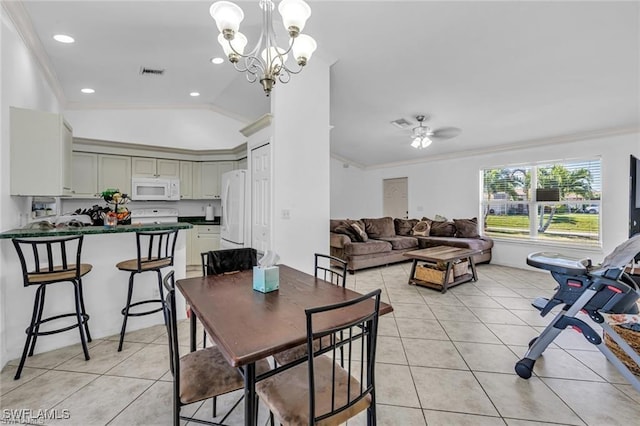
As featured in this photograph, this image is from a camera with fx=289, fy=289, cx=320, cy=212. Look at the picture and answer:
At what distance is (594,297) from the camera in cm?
201

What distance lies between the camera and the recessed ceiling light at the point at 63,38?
2988 millimetres

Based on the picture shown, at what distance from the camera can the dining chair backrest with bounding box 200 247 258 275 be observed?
7.35ft

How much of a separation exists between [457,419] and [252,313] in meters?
1.39

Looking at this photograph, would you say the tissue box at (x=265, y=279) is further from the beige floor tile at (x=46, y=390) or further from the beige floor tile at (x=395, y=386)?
the beige floor tile at (x=46, y=390)

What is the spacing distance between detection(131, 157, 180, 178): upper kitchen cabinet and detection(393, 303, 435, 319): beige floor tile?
4.53 m

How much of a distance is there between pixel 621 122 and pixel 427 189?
11.6 ft

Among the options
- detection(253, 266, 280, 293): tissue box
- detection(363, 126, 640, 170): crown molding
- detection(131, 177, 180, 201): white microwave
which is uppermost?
detection(363, 126, 640, 170): crown molding

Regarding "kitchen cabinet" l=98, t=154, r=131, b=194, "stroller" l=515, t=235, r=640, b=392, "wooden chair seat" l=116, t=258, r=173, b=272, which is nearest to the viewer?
"stroller" l=515, t=235, r=640, b=392

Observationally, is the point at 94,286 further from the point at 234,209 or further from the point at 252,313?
the point at 252,313

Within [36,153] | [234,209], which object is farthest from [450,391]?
[36,153]

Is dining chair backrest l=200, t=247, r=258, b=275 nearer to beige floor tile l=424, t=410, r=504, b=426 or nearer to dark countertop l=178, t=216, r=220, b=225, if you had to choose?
beige floor tile l=424, t=410, r=504, b=426

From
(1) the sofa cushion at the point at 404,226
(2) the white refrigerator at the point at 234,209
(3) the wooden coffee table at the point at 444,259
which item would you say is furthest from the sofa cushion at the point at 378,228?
(2) the white refrigerator at the point at 234,209

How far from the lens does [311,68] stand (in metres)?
3.58

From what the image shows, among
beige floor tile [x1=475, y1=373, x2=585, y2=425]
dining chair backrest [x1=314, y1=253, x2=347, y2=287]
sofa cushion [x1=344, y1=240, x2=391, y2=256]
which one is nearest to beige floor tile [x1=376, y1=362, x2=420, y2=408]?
beige floor tile [x1=475, y1=373, x2=585, y2=425]
